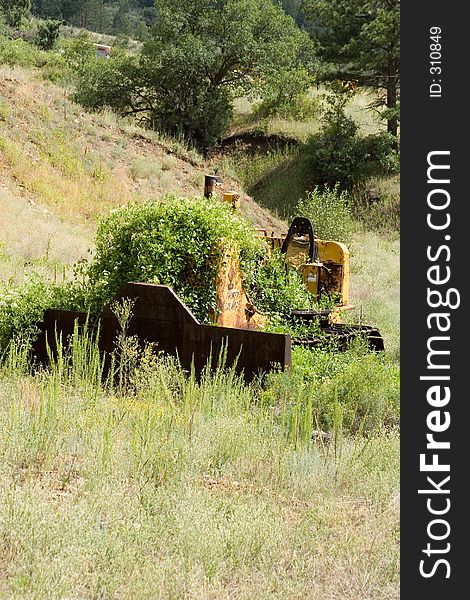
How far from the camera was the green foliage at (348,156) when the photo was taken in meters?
33.6

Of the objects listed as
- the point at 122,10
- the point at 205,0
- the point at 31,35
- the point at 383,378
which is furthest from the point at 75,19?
the point at 383,378

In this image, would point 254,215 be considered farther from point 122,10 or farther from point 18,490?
point 122,10

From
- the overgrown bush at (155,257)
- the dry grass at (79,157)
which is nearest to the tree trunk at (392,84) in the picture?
the dry grass at (79,157)

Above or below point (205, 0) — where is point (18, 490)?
below

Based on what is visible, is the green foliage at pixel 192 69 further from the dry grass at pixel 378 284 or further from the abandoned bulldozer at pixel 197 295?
the abandoned bulldozer at pixel 197 295

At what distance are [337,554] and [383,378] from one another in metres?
3.25

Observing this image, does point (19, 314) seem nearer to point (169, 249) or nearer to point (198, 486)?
point (169, 249)

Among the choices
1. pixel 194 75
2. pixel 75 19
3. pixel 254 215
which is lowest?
pixel 254 215

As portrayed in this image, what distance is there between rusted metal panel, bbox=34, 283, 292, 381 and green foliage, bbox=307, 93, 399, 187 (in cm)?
2607

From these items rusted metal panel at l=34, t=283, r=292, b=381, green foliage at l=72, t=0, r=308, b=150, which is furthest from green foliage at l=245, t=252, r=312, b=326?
green foliage at l=72, t=0, r=308, b=150

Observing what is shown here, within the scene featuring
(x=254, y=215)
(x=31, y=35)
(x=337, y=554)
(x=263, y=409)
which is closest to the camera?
(x=337, y=554)

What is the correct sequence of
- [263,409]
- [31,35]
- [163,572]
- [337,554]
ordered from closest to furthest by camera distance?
[163,572] → [337,554] → [263,409] → [31,35]

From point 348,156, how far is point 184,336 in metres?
26.7

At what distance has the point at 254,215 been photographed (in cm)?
2761
